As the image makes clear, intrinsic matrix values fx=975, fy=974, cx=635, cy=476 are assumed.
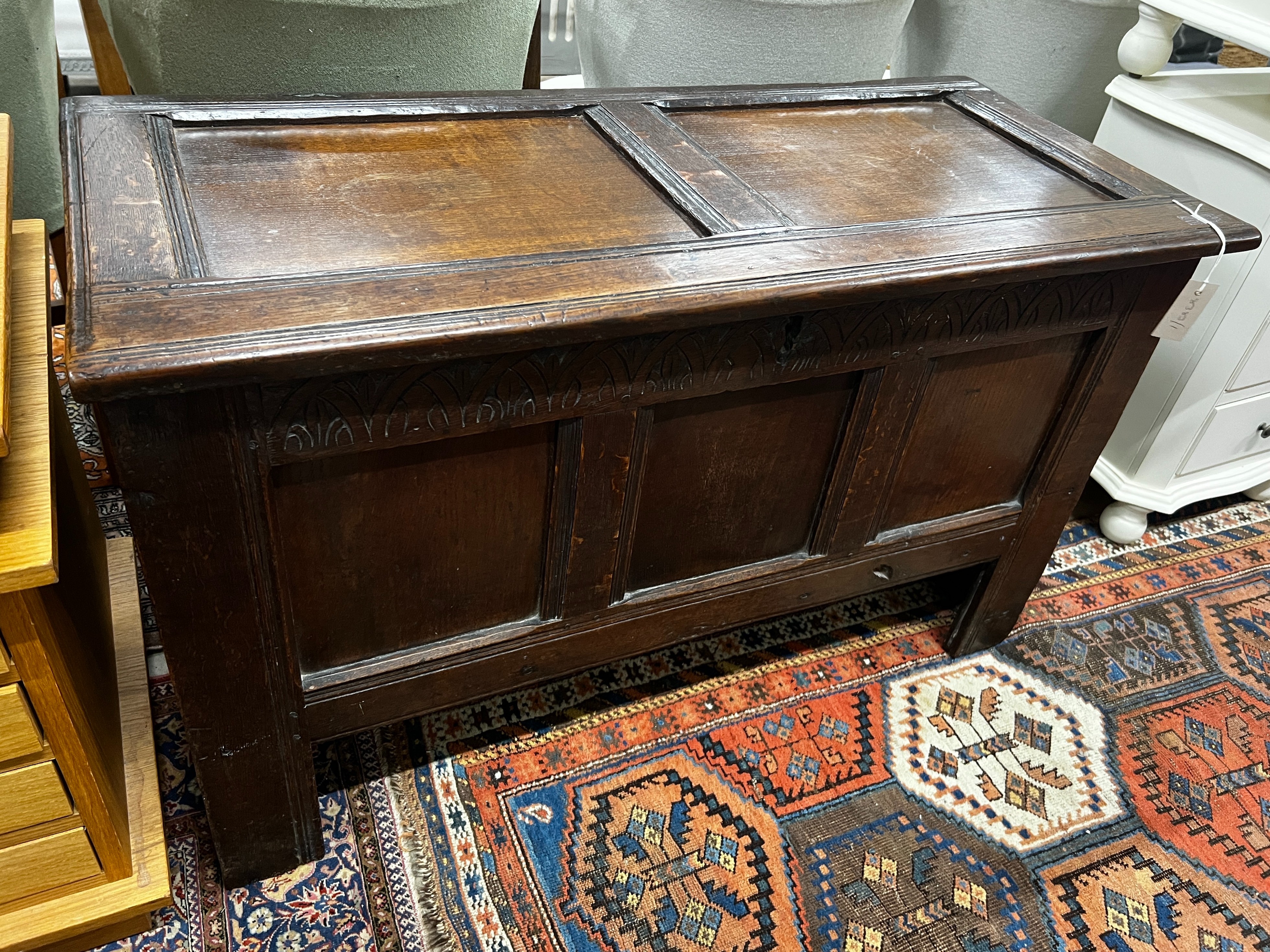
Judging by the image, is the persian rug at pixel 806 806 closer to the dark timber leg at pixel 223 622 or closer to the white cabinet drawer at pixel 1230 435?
the dark timber leg at pixel 223 622

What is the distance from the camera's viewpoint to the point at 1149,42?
152 cm

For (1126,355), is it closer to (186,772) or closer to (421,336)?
(421,336)

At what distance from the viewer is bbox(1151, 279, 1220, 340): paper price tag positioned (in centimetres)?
119

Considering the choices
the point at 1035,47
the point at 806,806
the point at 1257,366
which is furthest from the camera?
the point at 1035,47

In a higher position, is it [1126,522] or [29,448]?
[29,448]

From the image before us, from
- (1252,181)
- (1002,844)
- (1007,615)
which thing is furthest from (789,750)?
(1252,181)

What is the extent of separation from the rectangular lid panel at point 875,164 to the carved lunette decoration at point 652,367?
4.3 inches

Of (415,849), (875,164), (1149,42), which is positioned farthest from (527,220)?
(1149,42)

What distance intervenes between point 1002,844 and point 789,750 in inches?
11.7

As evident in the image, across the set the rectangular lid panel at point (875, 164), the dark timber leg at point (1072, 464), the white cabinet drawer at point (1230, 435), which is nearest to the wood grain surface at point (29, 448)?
the rectangular lid panel at point (875, 164)

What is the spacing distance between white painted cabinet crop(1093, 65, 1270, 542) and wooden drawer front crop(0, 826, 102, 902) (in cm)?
161

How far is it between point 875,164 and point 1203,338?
742 mm

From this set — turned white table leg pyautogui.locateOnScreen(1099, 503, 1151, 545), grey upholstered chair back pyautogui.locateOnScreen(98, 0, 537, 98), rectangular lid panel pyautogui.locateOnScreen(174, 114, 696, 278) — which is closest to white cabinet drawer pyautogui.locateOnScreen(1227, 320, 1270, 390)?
turned white table leg pyautogui.locateOnScreen(1099, 503, 1151, 545)

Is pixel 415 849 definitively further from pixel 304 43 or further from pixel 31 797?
pixel 304 43
